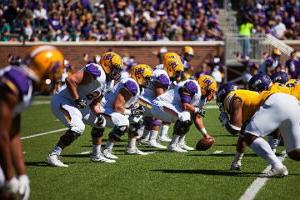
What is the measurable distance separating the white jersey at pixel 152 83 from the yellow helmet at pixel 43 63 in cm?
693

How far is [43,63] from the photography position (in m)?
5.54

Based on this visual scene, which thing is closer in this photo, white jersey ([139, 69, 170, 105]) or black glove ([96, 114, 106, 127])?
black glove ([96, 114, 106, 127])

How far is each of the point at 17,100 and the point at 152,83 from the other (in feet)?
25.5

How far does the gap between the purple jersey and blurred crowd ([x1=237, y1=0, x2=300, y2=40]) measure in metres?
24.4

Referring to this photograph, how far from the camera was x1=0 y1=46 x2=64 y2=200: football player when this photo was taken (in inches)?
205

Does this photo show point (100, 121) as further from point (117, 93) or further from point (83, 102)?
point (117, 93)

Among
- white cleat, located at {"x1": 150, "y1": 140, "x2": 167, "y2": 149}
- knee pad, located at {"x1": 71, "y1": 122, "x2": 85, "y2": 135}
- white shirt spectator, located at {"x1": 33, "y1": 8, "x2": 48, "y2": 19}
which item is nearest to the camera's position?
knee pad, located at {"x1": 71, "y1": 122, "x2": 85, "y2": 135}

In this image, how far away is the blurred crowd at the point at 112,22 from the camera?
3056cm

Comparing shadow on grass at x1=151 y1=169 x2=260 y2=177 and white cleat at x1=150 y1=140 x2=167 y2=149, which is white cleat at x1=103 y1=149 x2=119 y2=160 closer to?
shadow on grass at x1=151 y1=169 x2=260 y2=177

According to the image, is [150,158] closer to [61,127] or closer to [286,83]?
[286,83]

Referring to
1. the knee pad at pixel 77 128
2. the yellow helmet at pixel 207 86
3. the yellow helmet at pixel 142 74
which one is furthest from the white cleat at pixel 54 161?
the yellow helmet at pixel 207 86

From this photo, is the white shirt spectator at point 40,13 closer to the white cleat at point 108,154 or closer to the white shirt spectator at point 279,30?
the white shirt spectator at point 279,30

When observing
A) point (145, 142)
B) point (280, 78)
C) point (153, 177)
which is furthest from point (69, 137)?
point (280, 78)

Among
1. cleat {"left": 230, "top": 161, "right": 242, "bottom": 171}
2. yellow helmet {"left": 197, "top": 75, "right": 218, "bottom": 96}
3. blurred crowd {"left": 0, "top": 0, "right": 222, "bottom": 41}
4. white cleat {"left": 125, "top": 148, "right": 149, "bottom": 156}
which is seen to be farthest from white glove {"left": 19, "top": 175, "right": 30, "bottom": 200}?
blurred crowd {"left": 0, "top": 0, "right": 222, "bottom": 41}
